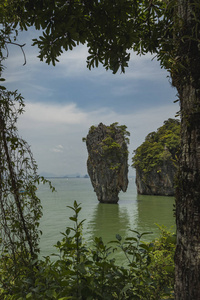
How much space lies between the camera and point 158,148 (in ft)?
144

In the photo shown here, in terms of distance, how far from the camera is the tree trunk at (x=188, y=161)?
1.87m

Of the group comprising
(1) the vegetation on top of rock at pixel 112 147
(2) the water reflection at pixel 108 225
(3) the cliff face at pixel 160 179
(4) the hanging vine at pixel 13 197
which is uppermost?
(1) the vegetation on top of rock at pixel 112 147

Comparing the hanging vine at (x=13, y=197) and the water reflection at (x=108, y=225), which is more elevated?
the hanging vine at (x=13, y=197)

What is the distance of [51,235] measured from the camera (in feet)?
63.4

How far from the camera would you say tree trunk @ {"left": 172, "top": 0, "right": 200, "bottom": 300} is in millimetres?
1873

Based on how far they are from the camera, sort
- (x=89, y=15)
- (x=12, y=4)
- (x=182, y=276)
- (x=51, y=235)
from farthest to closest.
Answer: (x=51, y=235) < (x=89, y=15) < (x=12, y=4) < (x=182, y=276)

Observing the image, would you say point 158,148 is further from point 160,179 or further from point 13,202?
point 13,202

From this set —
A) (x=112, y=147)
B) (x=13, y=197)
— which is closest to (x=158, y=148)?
(x=112, y=147)

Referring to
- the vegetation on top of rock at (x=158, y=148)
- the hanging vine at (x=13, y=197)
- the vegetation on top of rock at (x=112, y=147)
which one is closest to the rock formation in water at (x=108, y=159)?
the vegetation on top of rock at (x=112, y=147)

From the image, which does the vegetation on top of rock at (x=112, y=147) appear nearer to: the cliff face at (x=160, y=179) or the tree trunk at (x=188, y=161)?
the cliff face at (x=160, y=179)

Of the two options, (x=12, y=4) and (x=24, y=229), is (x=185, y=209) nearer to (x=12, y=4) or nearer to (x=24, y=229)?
(x=24, y=229)

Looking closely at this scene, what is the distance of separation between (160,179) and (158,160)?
406cm

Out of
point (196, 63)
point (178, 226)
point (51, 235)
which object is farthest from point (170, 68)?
point (51, 235)

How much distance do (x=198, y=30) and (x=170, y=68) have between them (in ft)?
1.27
